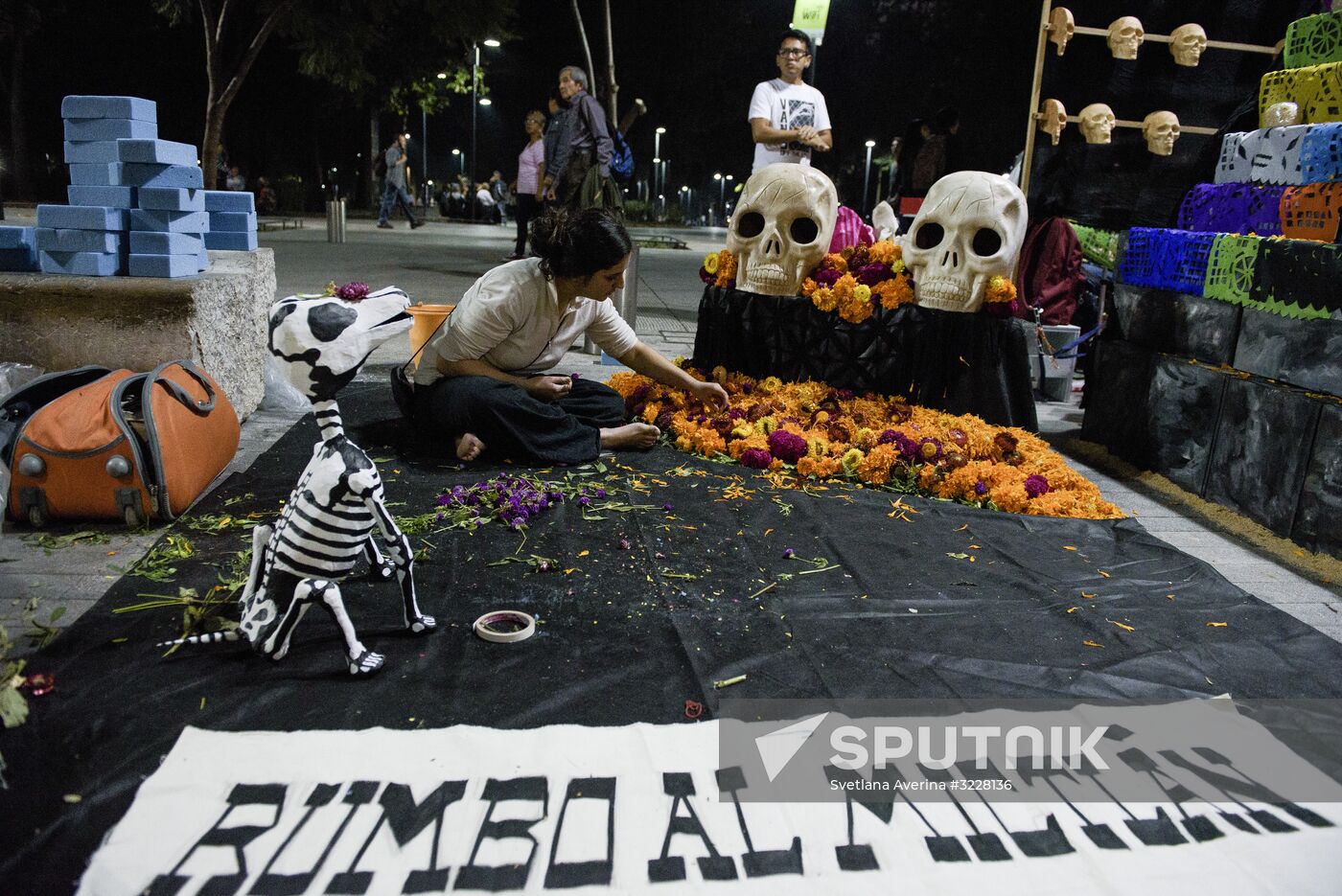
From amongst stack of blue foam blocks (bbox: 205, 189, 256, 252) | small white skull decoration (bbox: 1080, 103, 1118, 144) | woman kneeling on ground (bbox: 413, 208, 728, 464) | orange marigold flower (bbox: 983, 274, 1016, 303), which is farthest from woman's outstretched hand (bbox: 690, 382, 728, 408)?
small white skull decoration (bbox: 1080, 103, 1118, 144)

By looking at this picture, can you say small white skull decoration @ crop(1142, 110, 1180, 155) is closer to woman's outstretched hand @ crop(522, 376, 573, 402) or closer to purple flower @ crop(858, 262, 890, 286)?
purple flower @ crop(858, 262, 890, 286)

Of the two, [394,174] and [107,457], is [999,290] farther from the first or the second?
[394,174]

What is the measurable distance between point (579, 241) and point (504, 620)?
1712mm

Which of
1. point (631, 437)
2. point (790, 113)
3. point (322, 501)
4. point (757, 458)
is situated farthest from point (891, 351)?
point (322, 501)

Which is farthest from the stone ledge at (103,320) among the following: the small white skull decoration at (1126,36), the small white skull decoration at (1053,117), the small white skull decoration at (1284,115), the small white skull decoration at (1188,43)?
the small white skull decoration at (1188,43)

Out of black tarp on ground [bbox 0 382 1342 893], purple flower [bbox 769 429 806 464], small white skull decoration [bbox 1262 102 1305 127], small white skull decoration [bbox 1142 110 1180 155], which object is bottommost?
black tarp on ground [bbox 0 382 1342 893]

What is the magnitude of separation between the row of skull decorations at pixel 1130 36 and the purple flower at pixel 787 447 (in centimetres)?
457

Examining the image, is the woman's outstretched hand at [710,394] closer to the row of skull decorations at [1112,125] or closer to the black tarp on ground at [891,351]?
the black tarp on ground at [891,351]

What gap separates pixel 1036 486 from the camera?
3.90m

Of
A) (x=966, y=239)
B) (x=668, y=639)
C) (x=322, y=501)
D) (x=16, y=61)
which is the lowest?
(x=668, y=639)

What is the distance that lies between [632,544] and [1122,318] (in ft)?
10.9

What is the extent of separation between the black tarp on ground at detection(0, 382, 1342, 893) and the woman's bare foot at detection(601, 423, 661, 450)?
0.71 meters

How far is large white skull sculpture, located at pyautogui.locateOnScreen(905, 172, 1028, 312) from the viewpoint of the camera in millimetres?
4617

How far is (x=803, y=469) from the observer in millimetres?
4133
